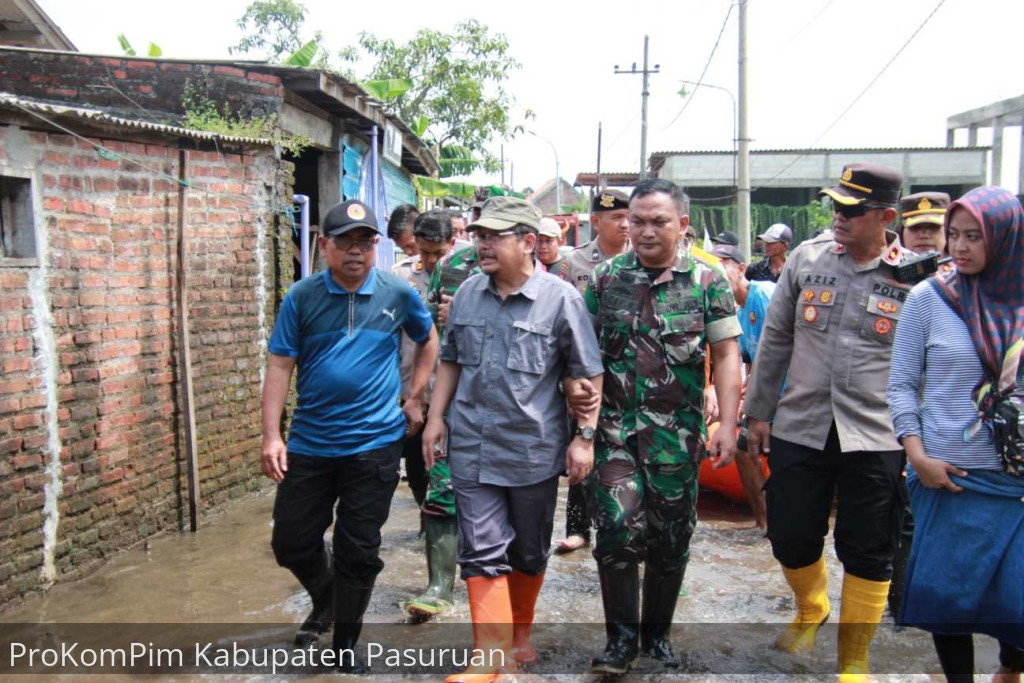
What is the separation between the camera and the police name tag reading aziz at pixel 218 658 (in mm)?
3854

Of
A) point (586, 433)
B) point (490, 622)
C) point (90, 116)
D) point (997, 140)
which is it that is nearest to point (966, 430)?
point (586, 433)

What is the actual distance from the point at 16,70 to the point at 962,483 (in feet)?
30.2

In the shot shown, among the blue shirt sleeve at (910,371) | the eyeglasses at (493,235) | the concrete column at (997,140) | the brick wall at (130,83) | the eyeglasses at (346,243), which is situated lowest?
the blue shirt sleeve at (910,371)

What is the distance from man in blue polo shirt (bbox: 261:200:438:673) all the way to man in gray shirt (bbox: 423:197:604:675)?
0.33 metres

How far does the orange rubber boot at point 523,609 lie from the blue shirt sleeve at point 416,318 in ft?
3.79

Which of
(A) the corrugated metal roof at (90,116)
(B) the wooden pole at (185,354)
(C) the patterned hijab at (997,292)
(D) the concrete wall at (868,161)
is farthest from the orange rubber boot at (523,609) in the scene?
(D) the concrete wall at (868,161)

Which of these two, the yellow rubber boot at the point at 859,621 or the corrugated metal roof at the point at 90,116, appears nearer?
the yellow rubber boot at the point at 859,621

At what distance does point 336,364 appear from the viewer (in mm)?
3830

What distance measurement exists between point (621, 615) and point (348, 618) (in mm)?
1144

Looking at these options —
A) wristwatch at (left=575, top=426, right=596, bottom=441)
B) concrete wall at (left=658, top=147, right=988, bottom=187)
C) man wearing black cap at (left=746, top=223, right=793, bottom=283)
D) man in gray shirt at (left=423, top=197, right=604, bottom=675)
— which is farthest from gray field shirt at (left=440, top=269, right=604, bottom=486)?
concrete wall at (left=658, top=147, right=988, bottom=187)

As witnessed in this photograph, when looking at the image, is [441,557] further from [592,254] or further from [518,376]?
[592,254]

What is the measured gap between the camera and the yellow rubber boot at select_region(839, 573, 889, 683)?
3639 mm

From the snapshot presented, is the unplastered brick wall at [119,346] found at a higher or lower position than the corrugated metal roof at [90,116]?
lower

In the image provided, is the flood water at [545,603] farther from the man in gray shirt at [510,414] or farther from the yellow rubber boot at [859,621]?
the man in gray shirt at [510,414]
